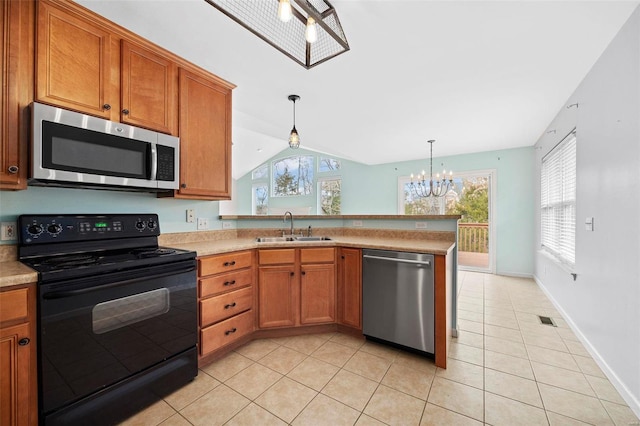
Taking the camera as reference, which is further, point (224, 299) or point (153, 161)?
point (224, 299)

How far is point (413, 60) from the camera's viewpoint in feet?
7.29

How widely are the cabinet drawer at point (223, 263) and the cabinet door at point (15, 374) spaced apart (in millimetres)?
889

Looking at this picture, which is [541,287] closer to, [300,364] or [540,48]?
[540,48]

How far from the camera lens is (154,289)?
5.41ft

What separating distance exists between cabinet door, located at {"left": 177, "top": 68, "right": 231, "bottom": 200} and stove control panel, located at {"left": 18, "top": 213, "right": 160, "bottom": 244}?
0.35 metres

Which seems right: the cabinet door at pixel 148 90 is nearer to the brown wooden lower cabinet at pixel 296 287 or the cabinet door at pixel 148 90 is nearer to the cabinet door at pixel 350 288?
the brown wooden lower cabinet at pixel 296 287

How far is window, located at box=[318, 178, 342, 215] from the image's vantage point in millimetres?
7290

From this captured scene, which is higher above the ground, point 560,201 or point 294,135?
point 294,135

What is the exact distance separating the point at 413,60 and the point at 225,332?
268 cm

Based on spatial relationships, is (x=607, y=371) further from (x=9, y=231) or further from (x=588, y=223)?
(x=9, y=231)

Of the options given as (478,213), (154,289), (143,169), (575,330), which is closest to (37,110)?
(143,169)

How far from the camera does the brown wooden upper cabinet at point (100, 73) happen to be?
1.50 metres

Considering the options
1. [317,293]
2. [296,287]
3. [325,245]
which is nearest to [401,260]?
[325,245]

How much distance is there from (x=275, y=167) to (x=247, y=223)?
5413 millimetres
